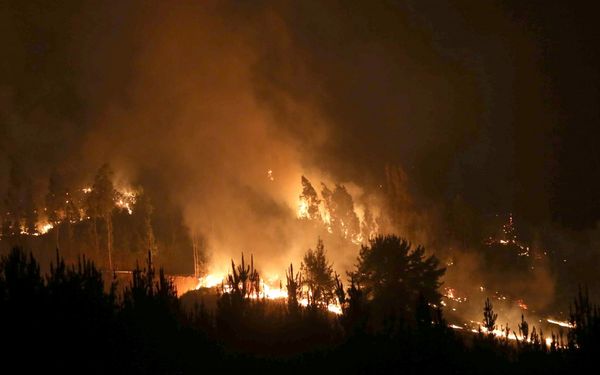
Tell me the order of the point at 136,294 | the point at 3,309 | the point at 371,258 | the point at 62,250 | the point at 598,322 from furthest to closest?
the point at 62,250
the point at 371,258
the point at 136,294
the point at 598,322
the point at 3,309

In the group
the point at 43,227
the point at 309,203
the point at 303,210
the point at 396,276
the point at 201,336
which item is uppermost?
the point at 309,203

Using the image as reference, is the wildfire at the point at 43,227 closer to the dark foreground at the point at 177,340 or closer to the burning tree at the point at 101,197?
the burning tree at the point at 101,197

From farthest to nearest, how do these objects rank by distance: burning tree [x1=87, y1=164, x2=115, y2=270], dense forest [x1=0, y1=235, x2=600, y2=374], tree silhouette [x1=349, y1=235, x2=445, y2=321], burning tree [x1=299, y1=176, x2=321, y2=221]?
burning tree [x1=299, y1=176, x2=321, y2=221] < burning tree [x1=87, y1=164, x2=115, y2=270] < tree silhouette [x1=349, y1=235, x2=445, y2=321] < dense forest [x1=0, y1=235, x2=600, y2=374]

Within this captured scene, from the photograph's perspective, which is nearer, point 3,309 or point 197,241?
point 3,309

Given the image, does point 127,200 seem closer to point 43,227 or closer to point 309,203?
point 43,227

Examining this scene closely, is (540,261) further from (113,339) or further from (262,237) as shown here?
(113,339)

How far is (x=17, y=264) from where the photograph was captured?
9602 millimetres

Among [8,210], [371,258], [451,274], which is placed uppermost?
[8,210]

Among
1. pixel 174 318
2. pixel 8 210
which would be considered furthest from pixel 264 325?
pixel 8 210

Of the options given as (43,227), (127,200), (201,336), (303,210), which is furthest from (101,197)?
(201,336)

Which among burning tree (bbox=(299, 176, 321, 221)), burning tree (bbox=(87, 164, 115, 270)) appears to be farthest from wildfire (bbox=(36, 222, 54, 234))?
burning tree (bbox=(299, 176, 321, 221))

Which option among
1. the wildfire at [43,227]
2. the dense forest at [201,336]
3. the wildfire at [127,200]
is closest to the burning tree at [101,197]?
the wildfire at [127,200]

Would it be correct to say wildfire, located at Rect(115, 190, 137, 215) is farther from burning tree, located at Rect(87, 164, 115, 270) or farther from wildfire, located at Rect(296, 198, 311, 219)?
wildfire, located at Rect(296, 198, 311, 219)

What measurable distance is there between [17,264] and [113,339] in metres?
2.42
